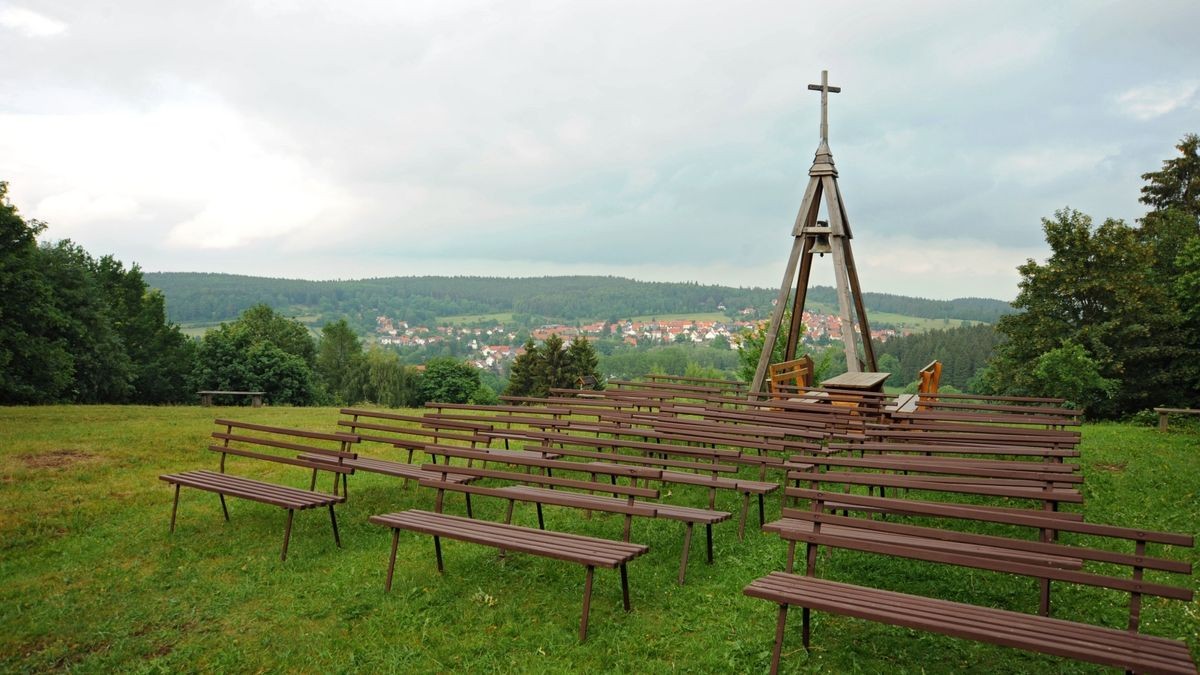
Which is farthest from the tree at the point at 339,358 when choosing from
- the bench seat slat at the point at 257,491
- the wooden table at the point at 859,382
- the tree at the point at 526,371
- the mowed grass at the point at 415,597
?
the mowed grass at the point at 415,597

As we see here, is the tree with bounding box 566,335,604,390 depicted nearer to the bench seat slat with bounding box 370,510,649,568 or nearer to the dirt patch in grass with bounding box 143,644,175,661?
the bench seat slat with bounding box 370,510,649,568

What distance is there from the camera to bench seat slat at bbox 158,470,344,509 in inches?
243

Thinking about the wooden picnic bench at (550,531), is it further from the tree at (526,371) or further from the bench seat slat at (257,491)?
the tree at (526,371)

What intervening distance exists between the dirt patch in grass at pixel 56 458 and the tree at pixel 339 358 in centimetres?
5800

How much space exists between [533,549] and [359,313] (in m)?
135

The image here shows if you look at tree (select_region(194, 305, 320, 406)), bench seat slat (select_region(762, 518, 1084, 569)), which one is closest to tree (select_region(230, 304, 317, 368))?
tree (select_region(194, 305, 320, 406))

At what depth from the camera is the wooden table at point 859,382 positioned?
11.4 metres

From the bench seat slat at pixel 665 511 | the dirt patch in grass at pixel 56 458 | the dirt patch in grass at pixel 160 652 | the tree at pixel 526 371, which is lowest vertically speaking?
the tree at pixel 526 371

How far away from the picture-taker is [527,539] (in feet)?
16.3

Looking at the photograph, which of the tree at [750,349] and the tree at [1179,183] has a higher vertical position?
the tree at [1179,183]

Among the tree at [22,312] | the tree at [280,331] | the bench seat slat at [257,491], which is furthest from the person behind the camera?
the tree at [280,331]

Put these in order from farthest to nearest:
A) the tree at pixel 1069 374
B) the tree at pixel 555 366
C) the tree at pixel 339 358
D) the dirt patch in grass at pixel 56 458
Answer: the tree at pixel 339 358 < the tree at pixel 555 366 < the tree at pixel 1069 374 < the dirt patch in grass at pixel 56 458

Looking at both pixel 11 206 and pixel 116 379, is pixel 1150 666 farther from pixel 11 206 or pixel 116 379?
pixel 116 379

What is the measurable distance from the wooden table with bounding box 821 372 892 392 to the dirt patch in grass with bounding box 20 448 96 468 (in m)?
10.9
